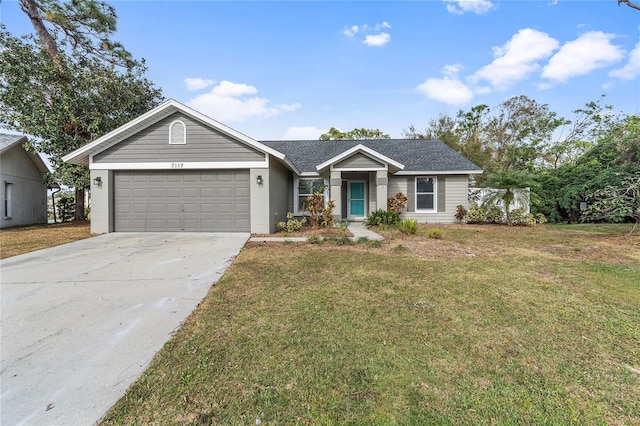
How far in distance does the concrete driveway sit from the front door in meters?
8.17

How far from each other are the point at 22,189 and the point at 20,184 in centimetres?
26

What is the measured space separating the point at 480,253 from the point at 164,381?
7.02m

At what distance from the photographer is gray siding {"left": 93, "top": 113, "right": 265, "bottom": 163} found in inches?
381

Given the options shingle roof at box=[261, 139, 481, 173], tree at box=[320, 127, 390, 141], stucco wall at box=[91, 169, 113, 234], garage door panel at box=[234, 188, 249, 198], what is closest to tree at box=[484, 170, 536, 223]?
shingle roof at box=[261, 139, 481, 173]

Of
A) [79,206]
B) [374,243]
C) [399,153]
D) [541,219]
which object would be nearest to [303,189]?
[399,153]

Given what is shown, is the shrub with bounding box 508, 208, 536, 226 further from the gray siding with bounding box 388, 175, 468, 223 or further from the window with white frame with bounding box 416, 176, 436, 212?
the window with white frame with bounding box 416, 176, 436, 212

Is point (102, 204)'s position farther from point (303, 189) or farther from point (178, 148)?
point (303, 189)

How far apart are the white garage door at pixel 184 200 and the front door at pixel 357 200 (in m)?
5.80

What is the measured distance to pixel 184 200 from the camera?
9.89 m

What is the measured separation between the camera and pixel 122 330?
Answer: 3.02m

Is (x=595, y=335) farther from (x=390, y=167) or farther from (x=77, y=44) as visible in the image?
(x=77, y=44)

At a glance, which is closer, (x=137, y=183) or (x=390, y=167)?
(x=137, y=183)

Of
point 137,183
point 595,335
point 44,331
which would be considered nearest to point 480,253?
point 595,335

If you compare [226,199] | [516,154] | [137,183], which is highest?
[516,154]
